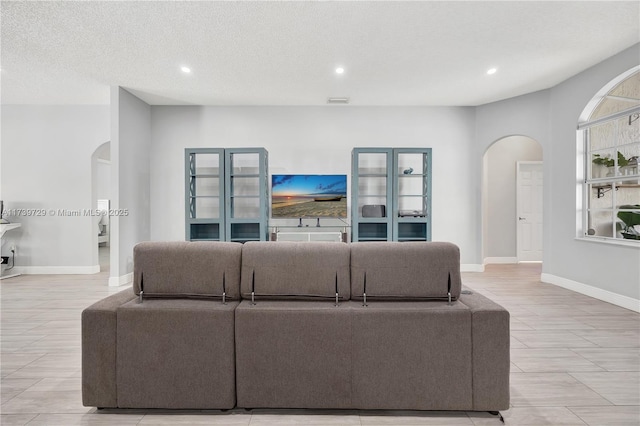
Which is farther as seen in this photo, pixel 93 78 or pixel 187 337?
pixel 93 78

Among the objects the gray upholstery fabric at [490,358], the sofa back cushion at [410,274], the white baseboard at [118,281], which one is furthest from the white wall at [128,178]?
the gray upholstery fabric at [490,358]

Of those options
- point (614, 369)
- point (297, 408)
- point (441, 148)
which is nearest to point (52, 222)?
point (297, 408)

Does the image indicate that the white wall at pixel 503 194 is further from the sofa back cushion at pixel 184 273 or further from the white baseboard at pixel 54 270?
the white baseboard at pixel 54 270

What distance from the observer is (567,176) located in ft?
15.1

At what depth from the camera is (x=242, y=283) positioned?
180 cm

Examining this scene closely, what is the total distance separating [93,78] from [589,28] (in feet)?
18.8

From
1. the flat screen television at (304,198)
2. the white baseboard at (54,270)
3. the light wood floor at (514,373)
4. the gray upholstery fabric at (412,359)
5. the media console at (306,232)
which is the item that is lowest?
the light wood floor at (514,373)

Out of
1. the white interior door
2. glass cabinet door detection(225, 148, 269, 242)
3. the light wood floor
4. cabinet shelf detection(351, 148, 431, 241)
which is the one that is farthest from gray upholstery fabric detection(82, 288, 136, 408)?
the white interior door

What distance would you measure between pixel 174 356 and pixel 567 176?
5.16 m

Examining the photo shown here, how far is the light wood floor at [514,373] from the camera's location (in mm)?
1735

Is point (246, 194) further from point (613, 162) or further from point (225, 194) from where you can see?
point (613, 162)

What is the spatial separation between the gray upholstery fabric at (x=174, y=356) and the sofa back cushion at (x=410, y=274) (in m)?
0.72

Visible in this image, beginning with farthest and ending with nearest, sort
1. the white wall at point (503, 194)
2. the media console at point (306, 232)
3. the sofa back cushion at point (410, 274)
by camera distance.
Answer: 1. the white wall at point (503, 194)
2. the media console at point (306, 232)
3. the sofa back cushion at point (410, 274)

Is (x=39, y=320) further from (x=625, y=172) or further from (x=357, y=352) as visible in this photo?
(x=625, y=172)
